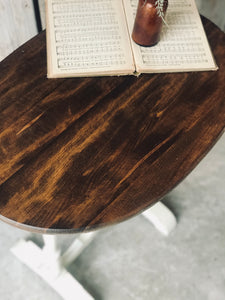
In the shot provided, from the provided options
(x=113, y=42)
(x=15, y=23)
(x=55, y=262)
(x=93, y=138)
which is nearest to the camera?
(x=93, y=138)

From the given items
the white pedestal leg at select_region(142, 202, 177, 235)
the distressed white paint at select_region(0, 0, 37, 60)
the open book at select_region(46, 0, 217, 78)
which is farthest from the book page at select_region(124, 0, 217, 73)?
the white pedestal leg at select_region(142, 202, 177, 235)

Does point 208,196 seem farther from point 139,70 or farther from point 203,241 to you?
point 139,70

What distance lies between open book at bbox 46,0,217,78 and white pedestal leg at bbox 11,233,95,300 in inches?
22.6

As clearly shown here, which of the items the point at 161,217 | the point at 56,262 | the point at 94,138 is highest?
the point at 94,138

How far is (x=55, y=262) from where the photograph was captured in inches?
46.4

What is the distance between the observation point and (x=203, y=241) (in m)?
1.41

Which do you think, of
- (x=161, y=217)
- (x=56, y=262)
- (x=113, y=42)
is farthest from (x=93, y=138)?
(x=161, y=217)

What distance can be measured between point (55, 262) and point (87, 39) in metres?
0.72

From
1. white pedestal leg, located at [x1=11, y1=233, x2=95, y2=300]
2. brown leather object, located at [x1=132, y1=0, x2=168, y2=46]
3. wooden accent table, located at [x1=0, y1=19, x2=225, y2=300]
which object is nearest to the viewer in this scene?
wooden accent table, located at [x1=0, y1=19, x2=225, y2=300]

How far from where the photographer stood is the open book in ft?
3.14

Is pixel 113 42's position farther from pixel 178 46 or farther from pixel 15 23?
pixel 15 23

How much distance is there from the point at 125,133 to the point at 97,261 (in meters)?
0.66

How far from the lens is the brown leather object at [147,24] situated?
906 mm

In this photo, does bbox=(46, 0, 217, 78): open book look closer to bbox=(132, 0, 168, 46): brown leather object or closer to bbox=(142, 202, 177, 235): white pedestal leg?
bbox=(132, 0, 168, 46): brown leather object
